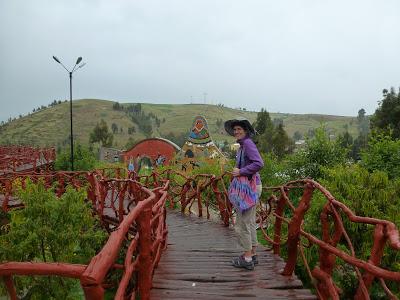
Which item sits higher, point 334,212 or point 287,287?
point 334,212

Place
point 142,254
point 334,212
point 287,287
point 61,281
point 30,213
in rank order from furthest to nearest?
point 30,213 < point 61,281 < point 287,287 < point 334,212 < point 142,254

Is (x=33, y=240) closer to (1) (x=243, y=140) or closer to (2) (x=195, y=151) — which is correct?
(1) (x=243, y=140)

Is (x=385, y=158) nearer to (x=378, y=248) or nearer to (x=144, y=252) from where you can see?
(x=378, y=248)

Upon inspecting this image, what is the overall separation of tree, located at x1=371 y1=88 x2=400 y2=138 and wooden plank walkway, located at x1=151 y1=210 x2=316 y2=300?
23355 mm

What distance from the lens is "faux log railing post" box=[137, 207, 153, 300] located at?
10.4 feet

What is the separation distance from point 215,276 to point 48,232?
3292 mm

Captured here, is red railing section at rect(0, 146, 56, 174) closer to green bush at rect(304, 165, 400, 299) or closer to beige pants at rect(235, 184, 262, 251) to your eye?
green bush at rect(304, 165, 400, 299)

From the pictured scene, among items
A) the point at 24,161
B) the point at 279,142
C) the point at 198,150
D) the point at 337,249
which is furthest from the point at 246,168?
the point at 279,142

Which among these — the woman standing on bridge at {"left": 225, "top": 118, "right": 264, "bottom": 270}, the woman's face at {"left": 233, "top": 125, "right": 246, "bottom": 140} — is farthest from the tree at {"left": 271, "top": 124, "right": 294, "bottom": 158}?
the woman's face at {"left": 233, "top": 125, "right": 246, "bottom": 140}

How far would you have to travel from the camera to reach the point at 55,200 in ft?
23.3

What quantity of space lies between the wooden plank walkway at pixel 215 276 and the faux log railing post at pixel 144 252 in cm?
69

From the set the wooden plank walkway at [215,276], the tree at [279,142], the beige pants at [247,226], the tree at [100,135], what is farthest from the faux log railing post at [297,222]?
the tree at [100,135]

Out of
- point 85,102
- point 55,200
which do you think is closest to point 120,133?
point 85,102

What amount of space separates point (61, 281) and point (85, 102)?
119006mm
